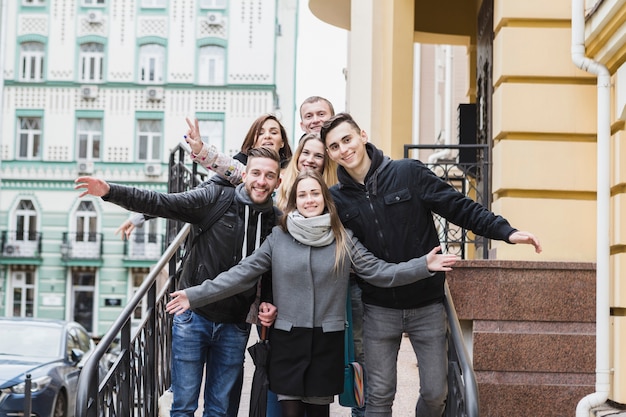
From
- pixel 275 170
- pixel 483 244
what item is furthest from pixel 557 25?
pixel 275 170

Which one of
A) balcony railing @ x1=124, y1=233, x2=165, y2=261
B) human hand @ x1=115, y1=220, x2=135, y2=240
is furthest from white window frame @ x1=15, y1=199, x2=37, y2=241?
human hand @ x1=115, y1=220, x2=135, y2=240

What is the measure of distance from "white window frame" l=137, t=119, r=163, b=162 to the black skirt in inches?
1425

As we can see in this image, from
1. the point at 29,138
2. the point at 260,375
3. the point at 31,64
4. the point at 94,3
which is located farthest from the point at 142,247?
the point at 260,375

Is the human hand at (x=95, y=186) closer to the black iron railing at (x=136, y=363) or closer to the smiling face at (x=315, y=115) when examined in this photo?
the black iron railing at (x=136, y=363)

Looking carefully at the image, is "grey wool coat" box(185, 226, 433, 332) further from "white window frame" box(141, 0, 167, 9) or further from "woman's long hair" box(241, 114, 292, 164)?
"white window frame" box(141, 0, 167, 9)

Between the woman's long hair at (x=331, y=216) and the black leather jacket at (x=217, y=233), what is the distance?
238 millimetres

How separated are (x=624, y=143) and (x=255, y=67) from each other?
3385 centimetres

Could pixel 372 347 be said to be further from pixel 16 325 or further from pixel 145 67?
pixel 145 67

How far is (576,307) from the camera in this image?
712cm

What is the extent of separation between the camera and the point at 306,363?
4.93 meters

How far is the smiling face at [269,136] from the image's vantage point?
5.75m

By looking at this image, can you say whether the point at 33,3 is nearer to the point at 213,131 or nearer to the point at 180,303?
the point at 213,131

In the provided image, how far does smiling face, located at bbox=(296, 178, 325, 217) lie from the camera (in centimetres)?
503

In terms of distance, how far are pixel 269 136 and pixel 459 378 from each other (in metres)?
1.94
